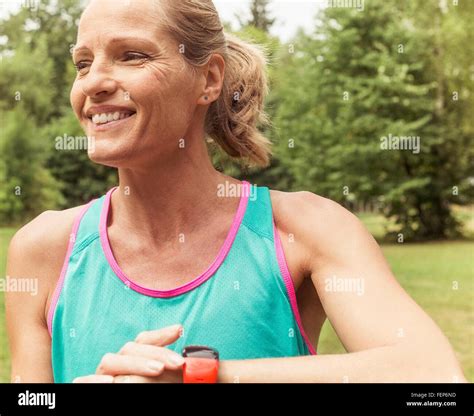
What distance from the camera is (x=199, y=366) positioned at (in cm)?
129

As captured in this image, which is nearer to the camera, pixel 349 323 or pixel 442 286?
pixel 349 323

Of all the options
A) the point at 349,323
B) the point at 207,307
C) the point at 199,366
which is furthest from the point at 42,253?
the point at 349,323

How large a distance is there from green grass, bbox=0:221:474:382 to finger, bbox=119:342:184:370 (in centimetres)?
539

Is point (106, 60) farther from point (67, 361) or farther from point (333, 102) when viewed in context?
point (333, 102)

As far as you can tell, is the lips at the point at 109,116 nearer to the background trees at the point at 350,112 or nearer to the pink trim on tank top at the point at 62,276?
the pink trim on tank top at the point at 62,276

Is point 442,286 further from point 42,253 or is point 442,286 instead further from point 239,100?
point 42,253

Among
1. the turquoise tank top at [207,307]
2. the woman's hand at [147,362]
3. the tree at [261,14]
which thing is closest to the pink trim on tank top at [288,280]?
the turquoise tank top at [207,307]

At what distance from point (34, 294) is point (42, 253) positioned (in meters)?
0.09

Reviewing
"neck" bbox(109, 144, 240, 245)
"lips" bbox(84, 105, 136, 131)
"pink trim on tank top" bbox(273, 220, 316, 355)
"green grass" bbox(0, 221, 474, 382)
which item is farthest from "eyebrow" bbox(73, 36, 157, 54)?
"green grass" bbox(0, 221, 474, 382)

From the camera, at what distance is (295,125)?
857 inches

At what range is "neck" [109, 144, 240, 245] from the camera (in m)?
1.58

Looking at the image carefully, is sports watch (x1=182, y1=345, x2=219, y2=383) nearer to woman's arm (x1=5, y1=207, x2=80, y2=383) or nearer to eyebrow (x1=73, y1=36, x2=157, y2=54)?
woman's arm (x1=5, y1=207, x2=80, y2=383)

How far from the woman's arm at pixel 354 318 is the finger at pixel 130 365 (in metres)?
0.13
